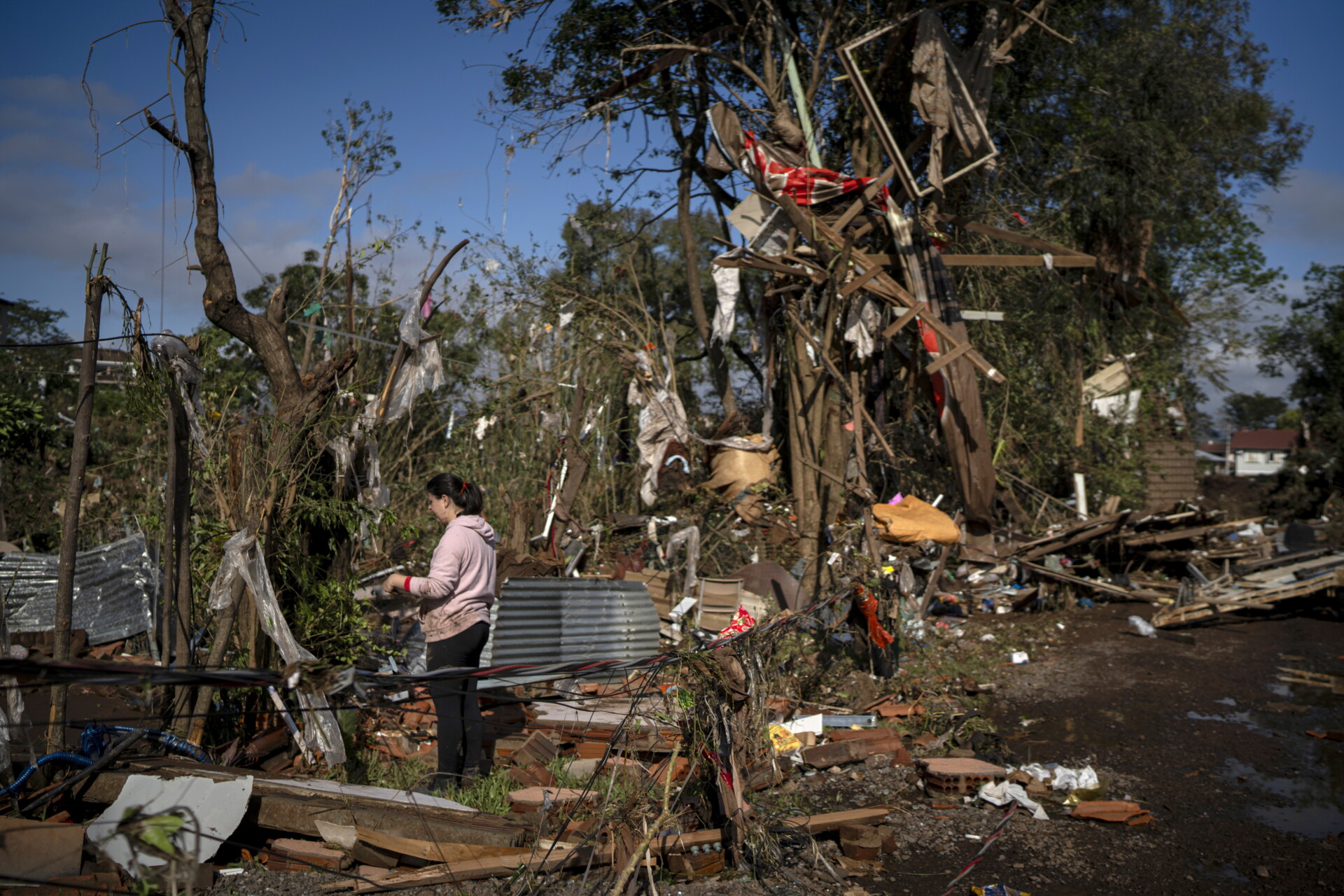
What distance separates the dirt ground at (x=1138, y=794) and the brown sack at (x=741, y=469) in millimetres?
3426

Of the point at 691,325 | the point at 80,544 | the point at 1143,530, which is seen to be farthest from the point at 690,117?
the point at 80,544

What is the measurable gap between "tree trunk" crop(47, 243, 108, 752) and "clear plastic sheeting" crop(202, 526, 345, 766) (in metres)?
0.59

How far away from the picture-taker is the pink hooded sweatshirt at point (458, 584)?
4.27 metres

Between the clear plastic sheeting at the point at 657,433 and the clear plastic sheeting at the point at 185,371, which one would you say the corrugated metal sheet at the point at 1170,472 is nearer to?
the clear plastic sheeting at the point at 657,433

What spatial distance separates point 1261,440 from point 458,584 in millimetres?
71404

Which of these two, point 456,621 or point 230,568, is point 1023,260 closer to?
point 456,621

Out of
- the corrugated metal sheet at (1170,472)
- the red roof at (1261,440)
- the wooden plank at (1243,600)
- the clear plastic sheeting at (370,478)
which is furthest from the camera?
the red roof at (1261,440)

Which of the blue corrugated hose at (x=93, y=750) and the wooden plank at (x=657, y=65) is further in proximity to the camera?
the wooden plank at (x=657, y=65)

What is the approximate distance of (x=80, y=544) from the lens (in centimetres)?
845

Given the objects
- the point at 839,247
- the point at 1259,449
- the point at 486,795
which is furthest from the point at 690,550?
the point at 1259,449

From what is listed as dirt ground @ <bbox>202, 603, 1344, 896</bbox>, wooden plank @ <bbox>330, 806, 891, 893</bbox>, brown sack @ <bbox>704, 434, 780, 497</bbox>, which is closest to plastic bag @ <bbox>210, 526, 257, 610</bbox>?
dirt ground @ <bbox>202, 603, 1344, 896</bbox>

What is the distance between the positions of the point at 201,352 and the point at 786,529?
6.08 metres

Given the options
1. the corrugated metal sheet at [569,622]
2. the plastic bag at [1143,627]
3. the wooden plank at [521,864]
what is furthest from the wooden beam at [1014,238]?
the wooden plank at [521,864]

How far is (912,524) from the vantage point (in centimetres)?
815
